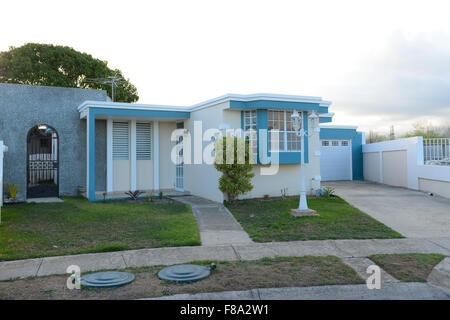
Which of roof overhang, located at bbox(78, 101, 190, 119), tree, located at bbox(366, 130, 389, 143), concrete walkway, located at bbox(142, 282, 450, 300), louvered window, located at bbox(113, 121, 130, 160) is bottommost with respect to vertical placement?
concrete walkway, located at bbox(142, 282, 450, 300)

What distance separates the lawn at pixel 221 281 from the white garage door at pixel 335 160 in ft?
44.5

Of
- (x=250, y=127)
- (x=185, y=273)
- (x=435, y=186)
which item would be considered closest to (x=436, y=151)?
(x=435, y=186)

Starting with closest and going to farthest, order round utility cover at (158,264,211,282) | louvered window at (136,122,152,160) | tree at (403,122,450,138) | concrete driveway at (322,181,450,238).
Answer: round utility cover at (158,264,211,282)
concrete driveway at (322,181,450,238)
louvered window at (136,122,152,160)
tree at (403,122,450,138)

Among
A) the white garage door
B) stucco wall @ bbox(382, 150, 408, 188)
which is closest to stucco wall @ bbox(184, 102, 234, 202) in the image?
the white garage door

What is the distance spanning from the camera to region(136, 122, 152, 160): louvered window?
14.2 m

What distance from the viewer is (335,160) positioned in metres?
18.9

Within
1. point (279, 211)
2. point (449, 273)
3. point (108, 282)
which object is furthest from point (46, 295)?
point (279, 211)

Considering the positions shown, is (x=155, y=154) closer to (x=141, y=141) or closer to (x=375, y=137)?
(x=141, y=141)

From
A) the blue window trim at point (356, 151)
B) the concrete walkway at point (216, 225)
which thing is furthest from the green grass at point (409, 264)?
the blue window trim at point (356, 151)

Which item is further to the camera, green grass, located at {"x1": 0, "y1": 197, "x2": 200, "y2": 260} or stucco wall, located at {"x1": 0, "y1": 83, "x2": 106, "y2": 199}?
stucco wall, located at {"x1": 0, "y1": 83, "x2": 106, "y2": 199}

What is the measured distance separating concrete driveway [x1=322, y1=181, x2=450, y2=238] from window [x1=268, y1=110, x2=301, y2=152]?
2.72 meters

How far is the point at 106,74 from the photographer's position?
26125mm

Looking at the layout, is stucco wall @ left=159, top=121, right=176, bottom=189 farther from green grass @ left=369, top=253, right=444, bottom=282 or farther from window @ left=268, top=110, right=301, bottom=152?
green grass @ left=369, top=253, right=444, bottom=282
